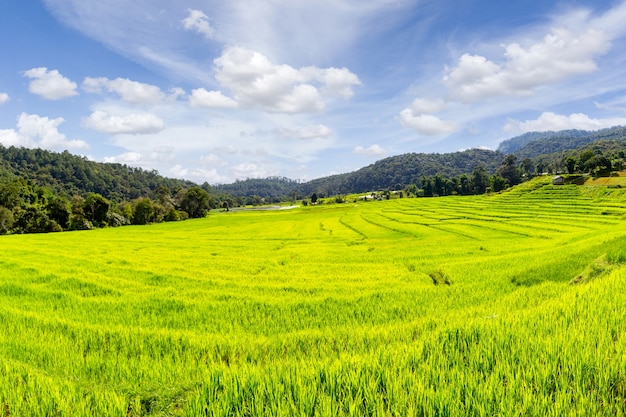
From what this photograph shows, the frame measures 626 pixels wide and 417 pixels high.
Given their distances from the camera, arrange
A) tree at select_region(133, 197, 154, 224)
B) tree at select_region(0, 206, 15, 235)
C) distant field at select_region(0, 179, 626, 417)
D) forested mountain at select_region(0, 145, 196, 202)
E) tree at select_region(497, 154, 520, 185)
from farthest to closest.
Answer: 1. forested mountain at select_region(0, 145, 196, 202)
2. tree at select_region(497, 154, 520, 185)
3. tree at select_region(133, 197, 154, 224)
4. tree at select_region(0, 206, 15, 235)
5. distant field at select_region(0, 179, 626, 417)

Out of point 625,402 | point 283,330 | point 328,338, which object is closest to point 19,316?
point 283,330

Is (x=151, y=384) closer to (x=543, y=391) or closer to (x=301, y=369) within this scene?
(x=301, y=369)

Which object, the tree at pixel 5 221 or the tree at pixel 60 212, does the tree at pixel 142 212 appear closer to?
the tree at pixel 60 212

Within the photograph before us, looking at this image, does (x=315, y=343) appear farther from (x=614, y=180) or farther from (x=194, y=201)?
(x=194, y=201)

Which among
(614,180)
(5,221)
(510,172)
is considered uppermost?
(510,172)

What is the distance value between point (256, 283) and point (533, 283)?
9.54m

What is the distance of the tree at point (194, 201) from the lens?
342ft

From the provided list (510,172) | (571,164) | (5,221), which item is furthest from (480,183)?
(5,221)

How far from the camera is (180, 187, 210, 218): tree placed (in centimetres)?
10438

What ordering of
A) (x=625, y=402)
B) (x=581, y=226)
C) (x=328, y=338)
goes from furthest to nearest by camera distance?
1. (x=581, y=226)
2. (x=328, y=338)
3. (x=625, y=402)

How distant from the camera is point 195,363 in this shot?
553cm

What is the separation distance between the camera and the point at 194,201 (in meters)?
105

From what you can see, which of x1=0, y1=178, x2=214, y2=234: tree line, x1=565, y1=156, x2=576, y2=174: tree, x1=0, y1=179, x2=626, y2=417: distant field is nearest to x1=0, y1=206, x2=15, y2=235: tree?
x1=0, y1=178, x2=214, y2=234: tree line

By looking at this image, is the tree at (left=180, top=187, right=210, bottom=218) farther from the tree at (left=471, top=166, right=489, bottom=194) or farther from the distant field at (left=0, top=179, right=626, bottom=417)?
the tree at (left=471, top=166, right=489, bottom=194)
